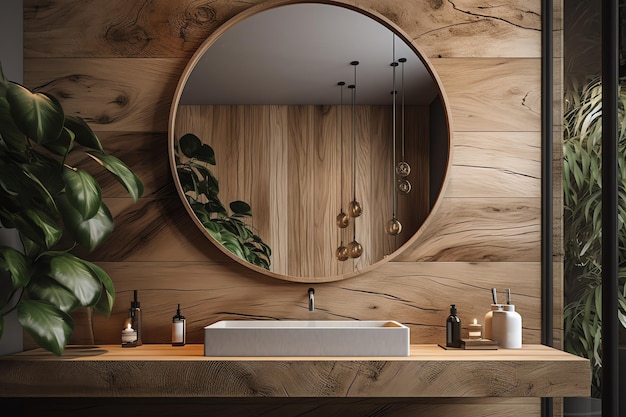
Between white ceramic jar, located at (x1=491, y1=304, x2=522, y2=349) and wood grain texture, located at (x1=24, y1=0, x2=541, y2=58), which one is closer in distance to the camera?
white ceramic jar, located at (x1=491, y1=304, x2=522, y2=349)

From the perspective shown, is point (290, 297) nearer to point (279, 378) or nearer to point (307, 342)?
point (307, 342)

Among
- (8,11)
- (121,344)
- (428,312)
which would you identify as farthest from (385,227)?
(8,11)

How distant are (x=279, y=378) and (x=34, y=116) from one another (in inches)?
42.5

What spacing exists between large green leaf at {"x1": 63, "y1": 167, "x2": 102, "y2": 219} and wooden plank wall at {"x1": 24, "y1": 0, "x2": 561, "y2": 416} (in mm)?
530

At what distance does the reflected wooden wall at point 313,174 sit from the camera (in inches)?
98.3

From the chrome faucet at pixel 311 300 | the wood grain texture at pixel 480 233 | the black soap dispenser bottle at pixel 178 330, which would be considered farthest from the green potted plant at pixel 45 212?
the wood grain texture at pixel 480 233

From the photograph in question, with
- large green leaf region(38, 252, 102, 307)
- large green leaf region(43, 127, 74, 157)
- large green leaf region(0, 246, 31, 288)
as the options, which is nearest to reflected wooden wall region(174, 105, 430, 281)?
large green leaf region(43, 127, 74, 157)

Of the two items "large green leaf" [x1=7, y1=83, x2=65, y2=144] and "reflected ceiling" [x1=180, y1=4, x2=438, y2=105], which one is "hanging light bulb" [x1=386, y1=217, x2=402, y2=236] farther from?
"large green leaf" [x1=7, y1=83, x2=65, y2=144]

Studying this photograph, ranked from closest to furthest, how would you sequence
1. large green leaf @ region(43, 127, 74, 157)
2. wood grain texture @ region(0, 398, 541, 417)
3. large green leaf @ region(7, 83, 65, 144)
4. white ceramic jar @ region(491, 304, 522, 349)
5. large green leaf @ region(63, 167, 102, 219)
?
1. large green leaf @ region(7, 83, 65, 144)
2. large green leaf @ region(63, 167, 102, 219)
3. large green leaf @ region(43, 127, 74, 157)
4. white ceramic jar @ region(491, 304, 522, 349)
5. wood grain texture @ region(0, 398, 541, 417)

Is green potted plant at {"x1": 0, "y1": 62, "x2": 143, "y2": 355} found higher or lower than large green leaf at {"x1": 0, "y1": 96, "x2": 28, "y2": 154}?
lower

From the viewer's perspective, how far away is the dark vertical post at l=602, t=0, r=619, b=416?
197cm

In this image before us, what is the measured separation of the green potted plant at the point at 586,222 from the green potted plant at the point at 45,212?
5.07 feet

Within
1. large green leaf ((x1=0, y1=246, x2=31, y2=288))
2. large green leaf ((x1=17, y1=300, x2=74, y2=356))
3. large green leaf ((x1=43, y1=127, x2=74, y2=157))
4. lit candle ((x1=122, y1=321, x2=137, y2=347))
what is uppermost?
large green leaf ((x1=43, y1=127, x2=74, y2=157))

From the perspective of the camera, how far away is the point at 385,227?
2.50 meters
